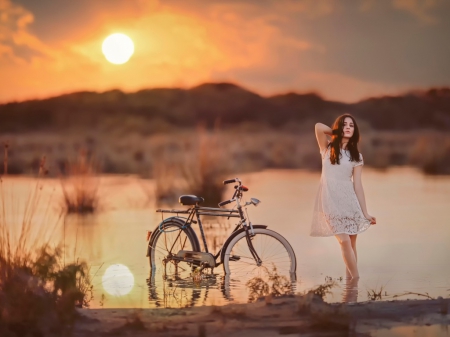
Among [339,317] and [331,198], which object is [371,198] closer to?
[331,198]

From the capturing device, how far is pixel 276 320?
615 centimetres

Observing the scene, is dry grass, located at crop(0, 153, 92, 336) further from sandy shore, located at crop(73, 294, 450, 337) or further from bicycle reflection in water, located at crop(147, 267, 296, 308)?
bicycle reflection in water, located at crop(147, 267, 296, 308)

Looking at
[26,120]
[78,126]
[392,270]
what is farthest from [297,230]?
[26,120]

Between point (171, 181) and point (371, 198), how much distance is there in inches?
156

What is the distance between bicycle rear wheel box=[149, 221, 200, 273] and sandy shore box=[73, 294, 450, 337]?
102 inches

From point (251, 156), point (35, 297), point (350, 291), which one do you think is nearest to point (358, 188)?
point (350, 291)

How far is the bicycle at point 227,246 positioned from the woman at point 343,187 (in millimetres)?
567

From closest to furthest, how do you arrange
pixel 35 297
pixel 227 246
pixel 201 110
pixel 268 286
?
pixel 35 297 → pixel 268 286 → pixel 227 246 → pixel 201 110

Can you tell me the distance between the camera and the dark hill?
86188 millimetres

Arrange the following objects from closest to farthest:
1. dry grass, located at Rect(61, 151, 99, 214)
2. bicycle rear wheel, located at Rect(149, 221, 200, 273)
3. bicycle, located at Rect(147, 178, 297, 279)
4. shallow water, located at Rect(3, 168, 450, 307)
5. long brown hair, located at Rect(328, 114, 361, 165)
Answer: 1. shallow water, located at Rect(3, 168, 450, 307)
2. long brown hair, located at Rect(328, 114, 361, 165)
3. bicycle, located at Rect(147, 178, 297, 279)
4. bicycle rear wheel, located at Rect(149, 221, 200, 273)
5. dry grass, located at Rect(61, 151, 99, 214)

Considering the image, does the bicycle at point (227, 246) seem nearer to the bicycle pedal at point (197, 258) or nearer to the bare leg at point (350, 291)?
the bicycle pedal at point (197, 258)

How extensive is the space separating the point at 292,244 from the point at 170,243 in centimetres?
240

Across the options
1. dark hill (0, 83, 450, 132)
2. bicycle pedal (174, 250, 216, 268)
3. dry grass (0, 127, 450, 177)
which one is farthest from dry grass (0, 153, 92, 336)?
dark hill (0, 83, 450, 132)

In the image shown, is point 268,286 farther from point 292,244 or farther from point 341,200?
point 292,244
